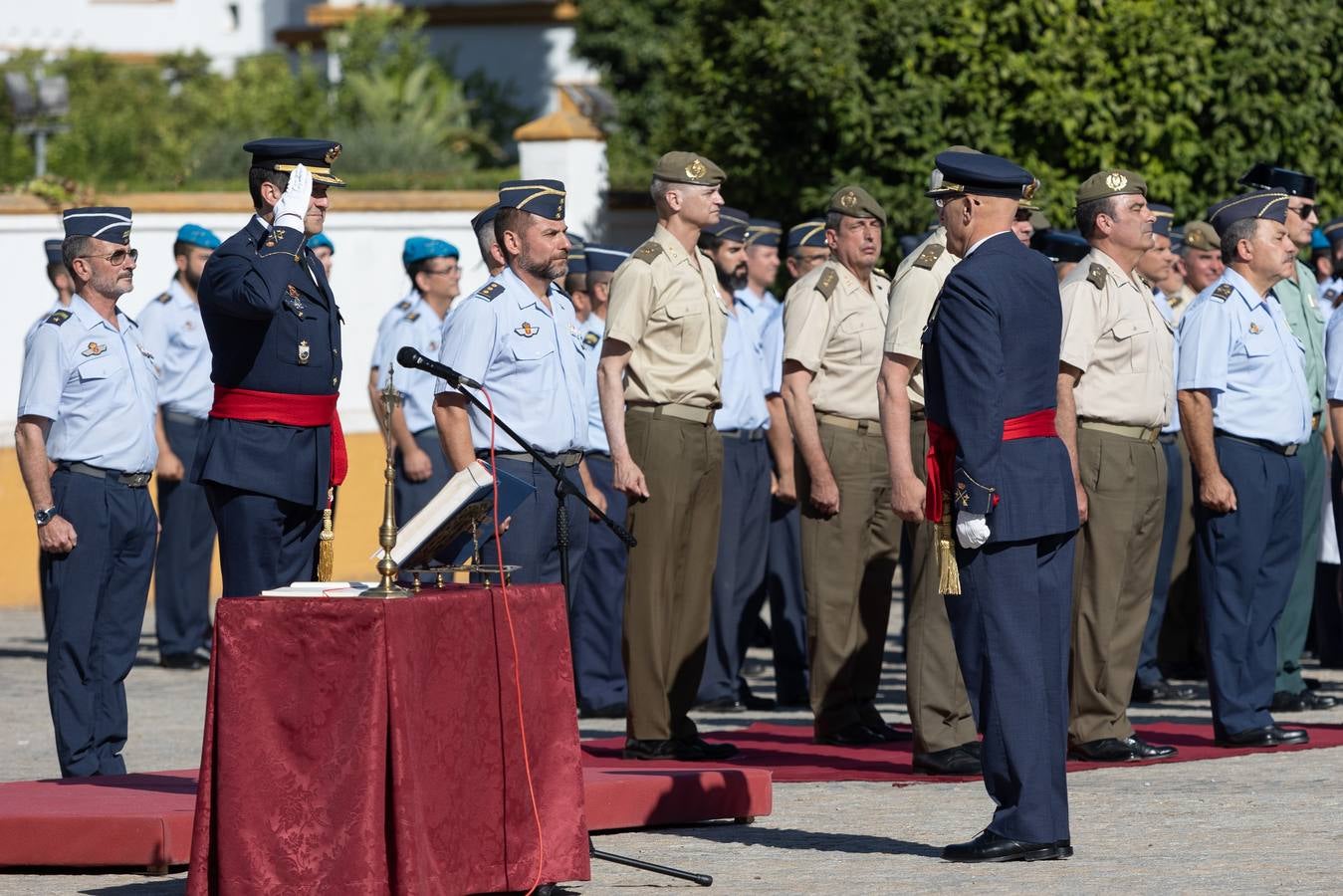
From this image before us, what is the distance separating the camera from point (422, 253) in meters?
13.6

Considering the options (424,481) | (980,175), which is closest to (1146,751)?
(980,175)

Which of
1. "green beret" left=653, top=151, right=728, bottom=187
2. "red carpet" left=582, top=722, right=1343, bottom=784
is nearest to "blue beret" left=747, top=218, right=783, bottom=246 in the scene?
"red carpet" left=582, top=722, right=1343, bottom=784

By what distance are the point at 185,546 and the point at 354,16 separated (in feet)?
73.5

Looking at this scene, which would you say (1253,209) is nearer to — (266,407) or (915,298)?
(915,298)

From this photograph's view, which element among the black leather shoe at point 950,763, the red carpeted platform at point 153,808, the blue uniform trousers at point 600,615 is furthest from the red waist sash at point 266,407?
the blue uniform trousers at point 600,615

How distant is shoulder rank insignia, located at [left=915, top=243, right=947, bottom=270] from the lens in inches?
377

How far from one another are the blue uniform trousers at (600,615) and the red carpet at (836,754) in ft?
4.17

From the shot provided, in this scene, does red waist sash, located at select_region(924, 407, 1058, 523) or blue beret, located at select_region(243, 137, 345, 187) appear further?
blue beret, located at select_region(243, 137, 345, 187)

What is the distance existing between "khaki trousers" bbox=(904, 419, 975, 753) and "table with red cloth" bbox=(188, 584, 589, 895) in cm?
304

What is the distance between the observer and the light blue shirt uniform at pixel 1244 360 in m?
10.2

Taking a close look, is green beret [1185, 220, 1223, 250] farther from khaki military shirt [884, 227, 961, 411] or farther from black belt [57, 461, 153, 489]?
black belt [57, 461, 153, 489]

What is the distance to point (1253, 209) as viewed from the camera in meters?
10.3

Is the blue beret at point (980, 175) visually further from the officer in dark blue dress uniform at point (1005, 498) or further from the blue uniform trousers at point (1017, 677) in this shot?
the blue uniform trousers at point (1017, 677)

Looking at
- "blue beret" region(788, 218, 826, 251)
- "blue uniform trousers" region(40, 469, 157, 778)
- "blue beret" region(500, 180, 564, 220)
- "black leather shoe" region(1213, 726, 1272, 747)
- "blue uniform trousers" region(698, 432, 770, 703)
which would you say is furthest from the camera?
"blue beret" region(788, 218, 826, 251)
